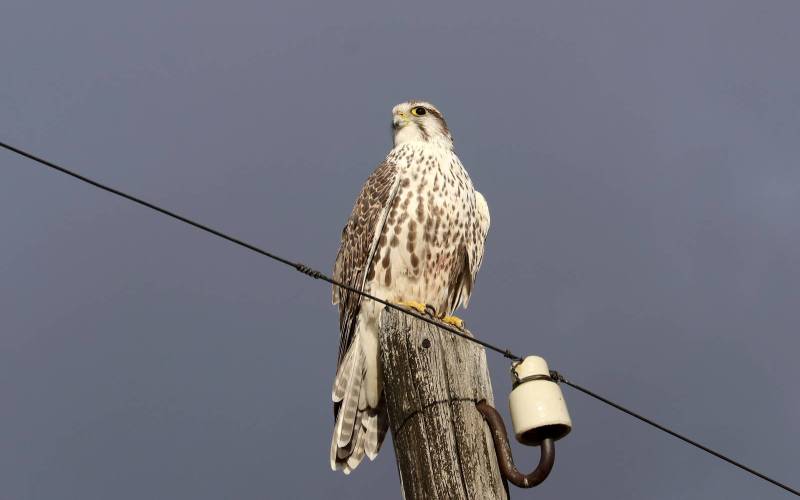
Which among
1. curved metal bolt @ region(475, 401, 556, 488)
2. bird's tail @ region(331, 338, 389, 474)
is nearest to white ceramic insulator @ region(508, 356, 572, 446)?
curved metal bolt @ region(475, 401, 556, 488)

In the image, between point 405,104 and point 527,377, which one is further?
point 405,104

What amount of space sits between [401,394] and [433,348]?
0.19m

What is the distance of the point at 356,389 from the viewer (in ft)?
16.5

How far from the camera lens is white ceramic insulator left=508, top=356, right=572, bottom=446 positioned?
10.4 feet

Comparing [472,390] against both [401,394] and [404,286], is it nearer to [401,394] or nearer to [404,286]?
[401,394]

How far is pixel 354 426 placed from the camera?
4.84 meters

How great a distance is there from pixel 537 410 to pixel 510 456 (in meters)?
0.17

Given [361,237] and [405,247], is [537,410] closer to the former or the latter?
[405,247]

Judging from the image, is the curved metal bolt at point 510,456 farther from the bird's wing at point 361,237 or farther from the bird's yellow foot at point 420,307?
the bird's wing at point 361,237

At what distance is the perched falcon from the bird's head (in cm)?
21

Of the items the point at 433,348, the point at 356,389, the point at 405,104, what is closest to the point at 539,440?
the point at 433,348

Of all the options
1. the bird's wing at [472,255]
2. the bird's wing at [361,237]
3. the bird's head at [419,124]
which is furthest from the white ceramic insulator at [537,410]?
the bird's head at [419,124]

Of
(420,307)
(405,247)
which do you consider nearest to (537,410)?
(420,307)

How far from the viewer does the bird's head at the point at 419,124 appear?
21.3 ft
